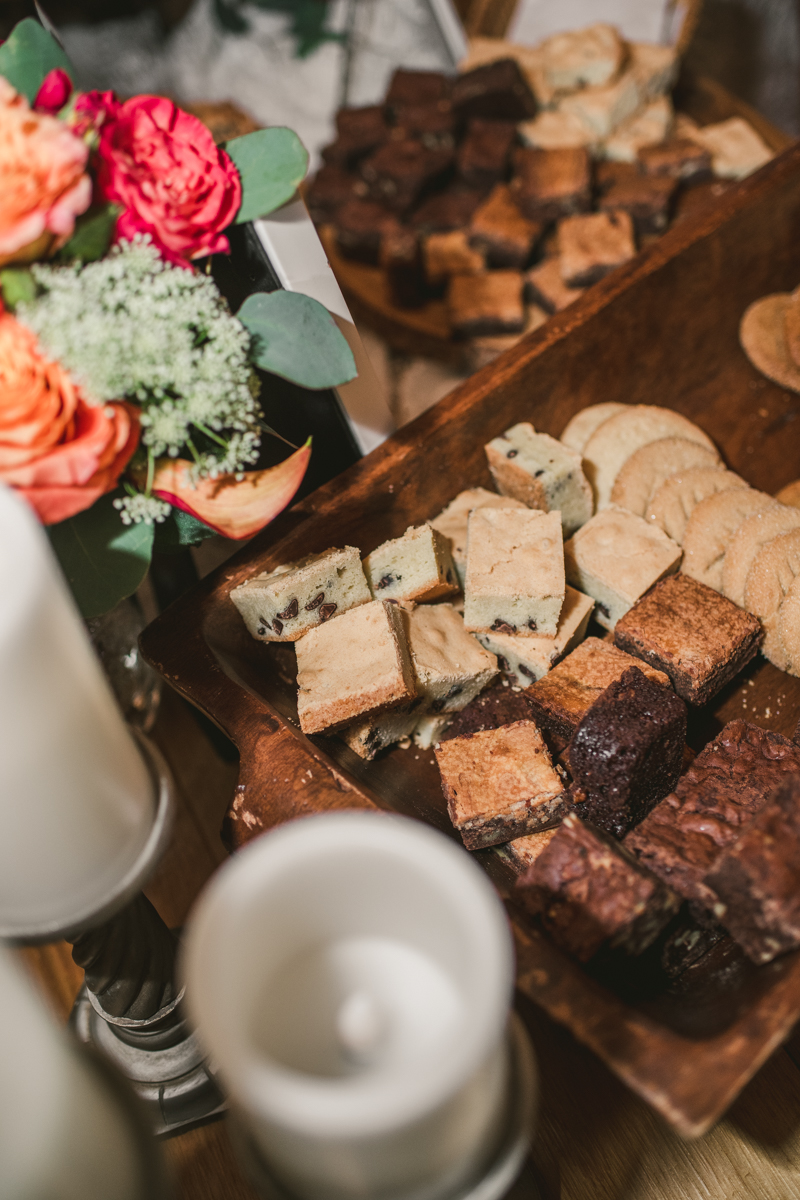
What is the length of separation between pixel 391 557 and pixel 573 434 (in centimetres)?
51

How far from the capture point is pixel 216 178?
999 millimetres

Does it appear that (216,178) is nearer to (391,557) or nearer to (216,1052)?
(391,557)

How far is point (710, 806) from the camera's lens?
3.72 ft

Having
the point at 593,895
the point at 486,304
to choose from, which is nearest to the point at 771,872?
the point at 593,895

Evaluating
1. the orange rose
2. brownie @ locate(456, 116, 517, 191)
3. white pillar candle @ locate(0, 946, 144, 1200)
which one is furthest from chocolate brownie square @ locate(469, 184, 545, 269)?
white pillar candle @ locate(0, 946, 144, 1200)

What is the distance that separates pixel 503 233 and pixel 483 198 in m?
0.25

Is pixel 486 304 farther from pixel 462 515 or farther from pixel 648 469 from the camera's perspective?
pixel 462 515

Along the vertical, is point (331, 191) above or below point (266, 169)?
below

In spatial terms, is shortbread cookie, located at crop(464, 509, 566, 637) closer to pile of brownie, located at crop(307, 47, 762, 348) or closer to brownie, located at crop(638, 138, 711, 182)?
pile of brownie, located at crop(307, 47, 762, 348)

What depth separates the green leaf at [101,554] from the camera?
3.21 feet

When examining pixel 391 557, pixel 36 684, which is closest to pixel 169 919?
pixel 391 557

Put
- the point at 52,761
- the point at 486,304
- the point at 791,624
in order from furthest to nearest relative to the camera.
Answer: the point at 486,304 → the point at 791,624 → the point at 52,761

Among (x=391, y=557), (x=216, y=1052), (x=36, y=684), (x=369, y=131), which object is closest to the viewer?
(x=216, y=1052)

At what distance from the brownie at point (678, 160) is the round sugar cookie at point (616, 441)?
3.60ft
